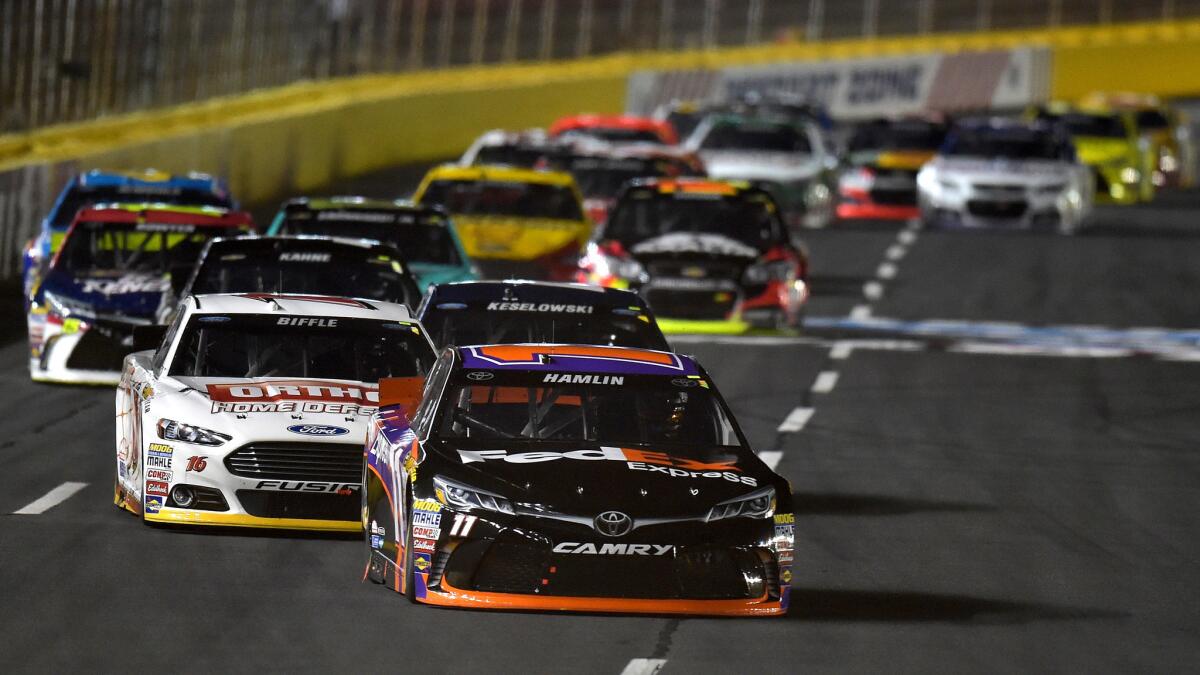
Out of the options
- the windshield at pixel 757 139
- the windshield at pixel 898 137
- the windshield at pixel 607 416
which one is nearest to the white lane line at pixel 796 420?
the windshield at pixel 607 416

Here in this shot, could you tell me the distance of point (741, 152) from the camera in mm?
36625

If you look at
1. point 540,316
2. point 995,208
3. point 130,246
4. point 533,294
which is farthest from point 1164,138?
point 540,316

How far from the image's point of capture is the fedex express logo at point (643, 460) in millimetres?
11078

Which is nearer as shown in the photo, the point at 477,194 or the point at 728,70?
the point at 477,194

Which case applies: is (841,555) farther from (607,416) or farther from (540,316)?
(540,316)

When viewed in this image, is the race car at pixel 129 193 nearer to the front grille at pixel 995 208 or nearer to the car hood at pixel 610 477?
the front grille at pixel 995 208

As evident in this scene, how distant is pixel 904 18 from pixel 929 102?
1.86 m

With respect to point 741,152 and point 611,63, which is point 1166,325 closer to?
point 741,152

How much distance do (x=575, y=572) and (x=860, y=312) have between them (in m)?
17.5

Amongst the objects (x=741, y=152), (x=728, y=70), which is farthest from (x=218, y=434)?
(x=728, y=70)

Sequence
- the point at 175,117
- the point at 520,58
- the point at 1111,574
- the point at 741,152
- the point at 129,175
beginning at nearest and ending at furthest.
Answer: the point at 1111,574 → the point at 129,175 → the point at 741,152 → the point at 175,117 → the point at 520,58

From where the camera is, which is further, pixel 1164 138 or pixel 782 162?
pixel 1164 138

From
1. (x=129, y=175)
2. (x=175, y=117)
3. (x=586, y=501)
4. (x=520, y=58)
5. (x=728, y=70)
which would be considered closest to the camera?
(x=586, y=501)

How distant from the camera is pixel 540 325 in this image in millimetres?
16078
